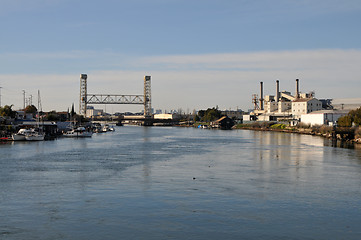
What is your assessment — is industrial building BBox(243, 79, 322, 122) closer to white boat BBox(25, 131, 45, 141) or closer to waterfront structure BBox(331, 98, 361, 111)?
→ waterfront structure BBox(331, 98, 361, 111)

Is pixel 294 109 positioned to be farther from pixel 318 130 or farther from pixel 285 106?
pixel 318 130

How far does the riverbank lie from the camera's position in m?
44.2

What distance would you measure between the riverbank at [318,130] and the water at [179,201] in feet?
74.6

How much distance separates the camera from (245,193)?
1530 centimetres

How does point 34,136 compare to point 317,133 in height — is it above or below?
above

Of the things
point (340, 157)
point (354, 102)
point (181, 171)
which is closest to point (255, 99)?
point (354, 102)

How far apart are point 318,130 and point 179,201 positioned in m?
49.0

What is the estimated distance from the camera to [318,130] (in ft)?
193

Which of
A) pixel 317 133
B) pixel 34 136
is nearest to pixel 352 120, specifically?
pixel 317 133

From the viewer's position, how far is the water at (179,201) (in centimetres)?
1091

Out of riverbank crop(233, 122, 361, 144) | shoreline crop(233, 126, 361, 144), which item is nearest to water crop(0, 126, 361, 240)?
shoreline crop(233, 126, 361, 144)

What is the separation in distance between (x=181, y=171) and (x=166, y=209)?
26.8ft

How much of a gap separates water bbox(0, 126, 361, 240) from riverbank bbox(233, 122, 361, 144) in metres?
22.7

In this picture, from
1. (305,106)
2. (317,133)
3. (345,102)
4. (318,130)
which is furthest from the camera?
(345,102)
